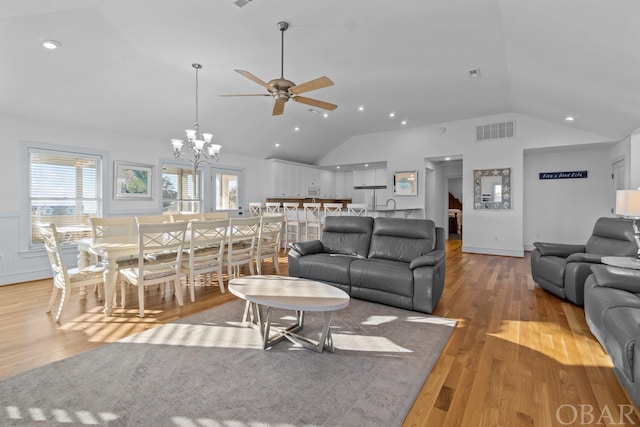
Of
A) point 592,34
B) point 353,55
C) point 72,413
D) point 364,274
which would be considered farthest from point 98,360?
point 592,34

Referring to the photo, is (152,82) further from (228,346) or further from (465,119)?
(465,119)

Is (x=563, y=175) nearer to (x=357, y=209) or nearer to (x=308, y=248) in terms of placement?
(x=357, y=209)

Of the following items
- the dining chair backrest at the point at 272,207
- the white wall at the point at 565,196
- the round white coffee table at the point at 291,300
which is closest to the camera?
the round white coffee table at the point at 291,300

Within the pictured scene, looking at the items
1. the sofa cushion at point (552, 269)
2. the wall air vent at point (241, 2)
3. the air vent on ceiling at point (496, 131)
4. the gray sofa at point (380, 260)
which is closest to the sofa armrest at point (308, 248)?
the gray sofa at point (380, 260)

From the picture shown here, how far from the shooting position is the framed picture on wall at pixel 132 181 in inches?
222

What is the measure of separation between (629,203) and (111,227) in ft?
20.9

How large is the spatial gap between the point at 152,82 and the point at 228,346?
13.9 feet

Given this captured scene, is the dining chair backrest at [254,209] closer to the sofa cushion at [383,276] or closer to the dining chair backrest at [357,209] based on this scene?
the dining chair backrest at [357,209]

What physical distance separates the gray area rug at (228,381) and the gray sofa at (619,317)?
3.57 ft

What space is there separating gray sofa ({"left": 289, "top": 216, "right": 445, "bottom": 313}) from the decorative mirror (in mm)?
3929

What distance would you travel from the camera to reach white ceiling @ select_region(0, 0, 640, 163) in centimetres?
303

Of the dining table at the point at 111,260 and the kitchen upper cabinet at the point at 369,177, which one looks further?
the kitchen upper cabinet at the point at 369,177

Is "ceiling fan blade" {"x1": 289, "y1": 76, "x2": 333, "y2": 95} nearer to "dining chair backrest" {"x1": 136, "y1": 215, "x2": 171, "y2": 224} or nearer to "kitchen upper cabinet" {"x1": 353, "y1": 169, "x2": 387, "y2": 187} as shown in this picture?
"dining chair backrest" {"x1": 136, "y1": 215, "x2": 171, "y2": 224}

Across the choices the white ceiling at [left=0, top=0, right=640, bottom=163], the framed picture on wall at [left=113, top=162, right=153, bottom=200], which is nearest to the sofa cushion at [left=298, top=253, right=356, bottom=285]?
the white ceiling at [left=0, top=0, right=640, bottom=163]
